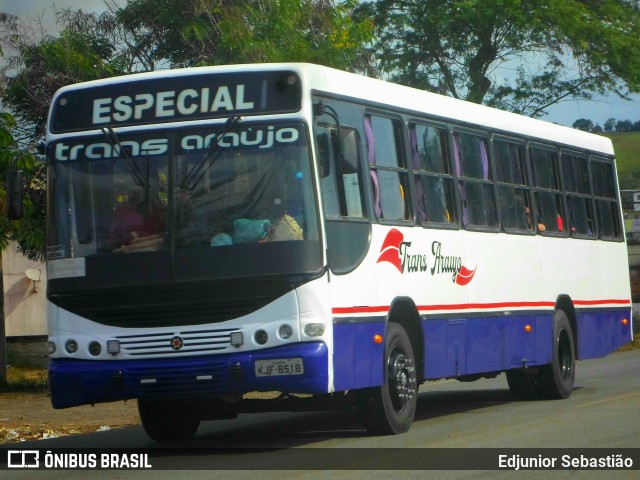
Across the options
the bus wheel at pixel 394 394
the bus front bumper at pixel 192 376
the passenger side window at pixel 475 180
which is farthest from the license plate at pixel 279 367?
the passenger side window at pixel 475 180

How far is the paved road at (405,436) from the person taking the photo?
10.3 meters

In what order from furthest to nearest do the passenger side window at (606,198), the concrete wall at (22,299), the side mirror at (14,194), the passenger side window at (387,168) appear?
the concrete wall at (22,299)
the passenger side window at (606,198)
the passenger side window at (387,168)
the side mirror at (14,194)

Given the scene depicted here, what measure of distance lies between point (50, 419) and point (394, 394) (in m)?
5.94

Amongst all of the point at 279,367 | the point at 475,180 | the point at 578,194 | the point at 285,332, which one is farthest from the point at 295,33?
the point at 279,367

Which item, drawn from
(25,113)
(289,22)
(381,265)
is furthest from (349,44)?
(381,265)

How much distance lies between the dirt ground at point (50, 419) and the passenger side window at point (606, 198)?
6.70 metres

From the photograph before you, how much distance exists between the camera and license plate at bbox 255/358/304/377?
10.8 meters

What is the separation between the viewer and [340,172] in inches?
452

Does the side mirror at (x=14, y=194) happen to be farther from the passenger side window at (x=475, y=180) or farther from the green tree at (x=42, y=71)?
the green tree at (x=42, y=71)

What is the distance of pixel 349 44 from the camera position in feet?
81.4

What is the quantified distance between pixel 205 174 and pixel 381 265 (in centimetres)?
189

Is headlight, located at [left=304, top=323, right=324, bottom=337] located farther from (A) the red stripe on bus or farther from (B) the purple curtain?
(B) the purple curtain

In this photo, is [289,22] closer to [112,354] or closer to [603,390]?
[603,390]

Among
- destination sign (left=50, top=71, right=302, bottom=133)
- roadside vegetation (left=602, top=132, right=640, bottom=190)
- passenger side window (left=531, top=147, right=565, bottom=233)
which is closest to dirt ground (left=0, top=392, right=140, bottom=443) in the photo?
destination sign (left=50, top=71, right=302, bottom=133)
